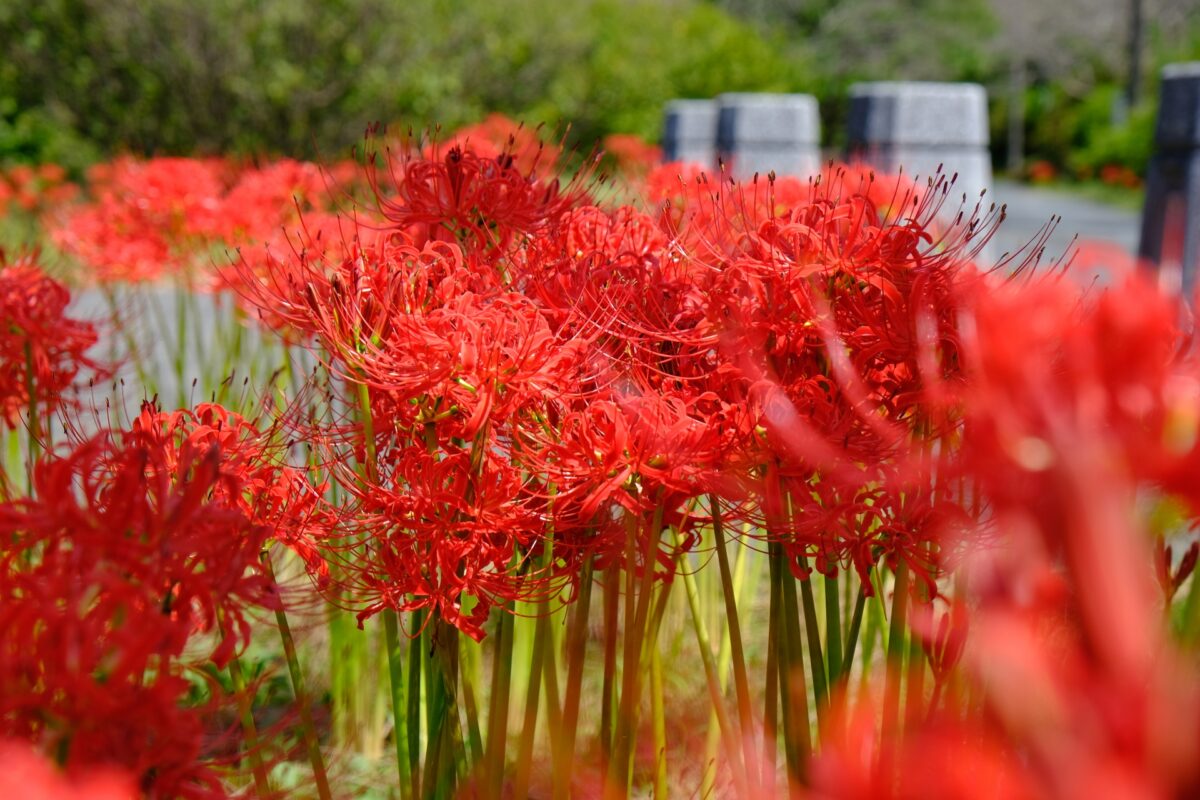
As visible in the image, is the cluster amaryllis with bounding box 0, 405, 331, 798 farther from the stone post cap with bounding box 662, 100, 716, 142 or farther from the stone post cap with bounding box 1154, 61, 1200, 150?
the stone post cap with bounding box 662, 100, 716, 142

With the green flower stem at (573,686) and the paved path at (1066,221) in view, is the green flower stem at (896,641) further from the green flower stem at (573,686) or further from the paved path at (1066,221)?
the paved path at (1066,221)

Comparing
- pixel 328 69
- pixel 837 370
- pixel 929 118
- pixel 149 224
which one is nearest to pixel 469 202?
pixel 837 370

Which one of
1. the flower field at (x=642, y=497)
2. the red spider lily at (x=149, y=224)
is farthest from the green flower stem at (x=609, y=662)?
the red spider lily at (x=149, y=224)

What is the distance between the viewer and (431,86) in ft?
44.3

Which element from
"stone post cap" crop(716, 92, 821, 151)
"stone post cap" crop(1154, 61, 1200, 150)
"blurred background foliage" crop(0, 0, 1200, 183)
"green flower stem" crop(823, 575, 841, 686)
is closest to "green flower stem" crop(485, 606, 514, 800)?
"green flower stem" crop(823, 575, 841, 686)

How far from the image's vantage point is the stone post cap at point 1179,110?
16.1ft

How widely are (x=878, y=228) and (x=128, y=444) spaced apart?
77 cm

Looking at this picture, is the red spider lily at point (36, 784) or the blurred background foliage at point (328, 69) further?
the blurred background foliage at point (328, 69)

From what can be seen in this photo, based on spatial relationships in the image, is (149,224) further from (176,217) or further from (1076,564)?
(1076,564)

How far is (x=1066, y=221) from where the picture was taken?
55.3 feet

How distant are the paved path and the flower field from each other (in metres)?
9.73

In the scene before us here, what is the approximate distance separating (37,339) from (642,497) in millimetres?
1130

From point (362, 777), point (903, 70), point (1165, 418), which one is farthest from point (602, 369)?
point (903, 70)

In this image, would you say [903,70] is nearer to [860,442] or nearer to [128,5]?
[128,5]
